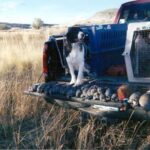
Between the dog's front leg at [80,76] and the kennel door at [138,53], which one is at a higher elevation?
the kennel door at [138,53]

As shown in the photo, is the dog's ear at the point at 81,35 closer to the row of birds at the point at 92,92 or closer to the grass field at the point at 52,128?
the row of birds at the point at 92,92

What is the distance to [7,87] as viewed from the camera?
26.9 feet

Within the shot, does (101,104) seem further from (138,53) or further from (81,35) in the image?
(81,35)

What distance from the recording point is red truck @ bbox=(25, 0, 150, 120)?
5734mm

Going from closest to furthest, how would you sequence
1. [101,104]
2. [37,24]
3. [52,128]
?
1. [101,104]
2. [52,128]
3. [37,24]

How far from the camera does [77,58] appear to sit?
669 cm

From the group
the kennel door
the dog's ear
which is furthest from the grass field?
the dog's ear

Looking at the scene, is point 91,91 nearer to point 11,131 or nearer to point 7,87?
point 11,131

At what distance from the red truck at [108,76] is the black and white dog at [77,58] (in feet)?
0.34

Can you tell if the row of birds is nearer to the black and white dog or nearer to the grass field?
the black and white dog

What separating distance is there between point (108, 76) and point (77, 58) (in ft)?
1.93

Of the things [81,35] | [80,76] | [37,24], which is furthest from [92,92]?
[37,24]

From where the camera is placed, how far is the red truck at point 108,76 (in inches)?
226

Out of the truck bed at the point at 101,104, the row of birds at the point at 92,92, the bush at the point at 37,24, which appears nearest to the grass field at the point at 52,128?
the truck bed at the point at 101,104
